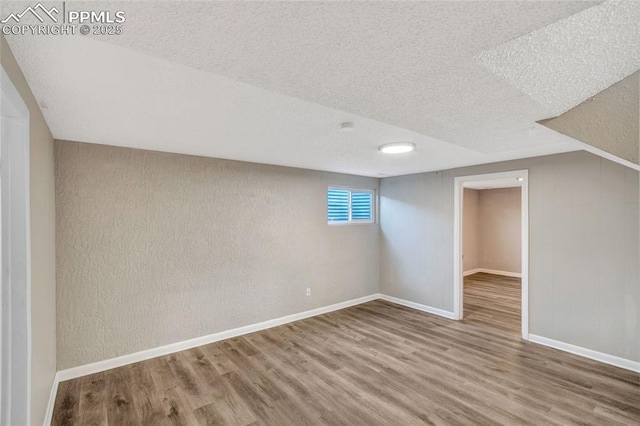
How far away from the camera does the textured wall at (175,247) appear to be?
2.87m

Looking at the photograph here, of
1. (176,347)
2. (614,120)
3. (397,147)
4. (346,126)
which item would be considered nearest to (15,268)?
(346,126)

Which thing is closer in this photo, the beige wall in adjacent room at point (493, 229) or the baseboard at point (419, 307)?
the baseboard at point (419, 307)

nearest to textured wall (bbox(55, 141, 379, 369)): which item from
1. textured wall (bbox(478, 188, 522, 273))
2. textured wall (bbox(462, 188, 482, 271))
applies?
textured wall (bbox(462, 188, 482, 271))

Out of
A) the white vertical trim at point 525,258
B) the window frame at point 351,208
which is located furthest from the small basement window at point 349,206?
the white vertical trim at point 525,258

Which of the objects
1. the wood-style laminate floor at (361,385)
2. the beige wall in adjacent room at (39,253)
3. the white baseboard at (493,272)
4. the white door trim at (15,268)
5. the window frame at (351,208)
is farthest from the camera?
the white baseboard at (493,272)

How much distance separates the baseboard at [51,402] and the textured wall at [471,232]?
7940 millimetres

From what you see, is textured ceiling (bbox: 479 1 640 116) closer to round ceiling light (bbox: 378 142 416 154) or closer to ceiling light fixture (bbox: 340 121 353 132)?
ceiling light fixture (bbox: 340 121 353 132)

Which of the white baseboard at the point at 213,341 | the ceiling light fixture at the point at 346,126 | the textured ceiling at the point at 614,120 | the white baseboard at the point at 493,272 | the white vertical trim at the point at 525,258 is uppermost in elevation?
the ceiling light fixture at the point at 346,126

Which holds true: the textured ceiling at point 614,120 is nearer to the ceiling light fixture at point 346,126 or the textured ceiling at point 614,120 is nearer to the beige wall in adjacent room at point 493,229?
the ceiling light fixture at point 346,126

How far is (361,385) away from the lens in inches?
107

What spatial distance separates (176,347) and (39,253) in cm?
201

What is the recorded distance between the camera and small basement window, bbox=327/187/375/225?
5.04 m

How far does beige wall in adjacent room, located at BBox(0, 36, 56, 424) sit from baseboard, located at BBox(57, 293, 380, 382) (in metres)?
0.46

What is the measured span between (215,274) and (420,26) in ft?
11.5
